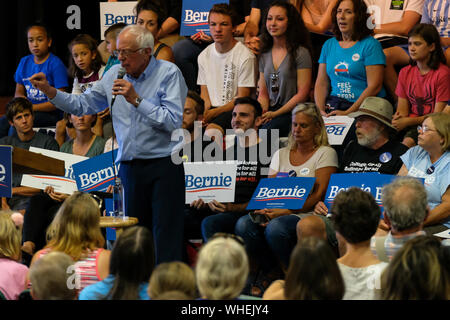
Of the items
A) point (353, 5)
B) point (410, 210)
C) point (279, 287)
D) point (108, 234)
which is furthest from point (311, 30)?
point (279, 287)

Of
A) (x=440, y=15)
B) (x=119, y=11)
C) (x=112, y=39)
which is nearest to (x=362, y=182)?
(x=440, y=15)

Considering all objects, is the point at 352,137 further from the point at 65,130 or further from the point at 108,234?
the point at 65,130

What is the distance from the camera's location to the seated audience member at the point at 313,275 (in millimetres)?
2482

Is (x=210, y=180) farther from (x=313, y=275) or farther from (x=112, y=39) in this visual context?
(x=313, y=275)

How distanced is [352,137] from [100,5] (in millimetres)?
2964

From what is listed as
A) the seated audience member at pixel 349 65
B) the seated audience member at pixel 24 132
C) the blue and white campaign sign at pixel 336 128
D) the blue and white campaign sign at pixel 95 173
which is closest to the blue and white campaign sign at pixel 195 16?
the seated audience member at pixel 349 65

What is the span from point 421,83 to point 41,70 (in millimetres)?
3561

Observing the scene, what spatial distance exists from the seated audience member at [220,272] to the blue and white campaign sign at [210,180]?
8.22ft

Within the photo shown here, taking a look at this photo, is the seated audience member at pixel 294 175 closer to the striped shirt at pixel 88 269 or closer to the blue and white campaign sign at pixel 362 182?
the blue and white campaign sign at pixel 362 182

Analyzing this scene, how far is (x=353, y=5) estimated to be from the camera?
584 cm

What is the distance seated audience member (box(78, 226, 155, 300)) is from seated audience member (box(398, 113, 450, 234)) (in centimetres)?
231

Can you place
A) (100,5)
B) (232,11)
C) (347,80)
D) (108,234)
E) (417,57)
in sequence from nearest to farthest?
(108,234) → (417,57) → (347,80) → (232,11) → (100,5)

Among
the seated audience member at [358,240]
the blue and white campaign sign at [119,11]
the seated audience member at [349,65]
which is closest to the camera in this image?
the seated audience member at [358,240]
